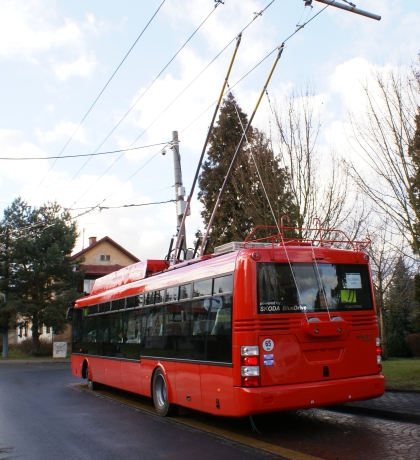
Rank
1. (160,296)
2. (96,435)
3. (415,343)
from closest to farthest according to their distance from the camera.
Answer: (96,435) → (160,296) → (415,343)

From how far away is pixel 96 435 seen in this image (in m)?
9.17

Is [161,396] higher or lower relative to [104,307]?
lower

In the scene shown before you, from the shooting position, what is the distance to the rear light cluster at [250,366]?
26.2 ft

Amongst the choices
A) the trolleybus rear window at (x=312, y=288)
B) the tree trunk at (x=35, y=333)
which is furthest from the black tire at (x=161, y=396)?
the tree trunk at (x=35, y=333)

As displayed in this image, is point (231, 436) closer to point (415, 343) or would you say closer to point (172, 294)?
point (172, 294)

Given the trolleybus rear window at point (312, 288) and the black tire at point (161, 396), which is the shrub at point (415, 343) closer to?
the black tire at point (161, 396)

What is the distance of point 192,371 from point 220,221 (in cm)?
2405

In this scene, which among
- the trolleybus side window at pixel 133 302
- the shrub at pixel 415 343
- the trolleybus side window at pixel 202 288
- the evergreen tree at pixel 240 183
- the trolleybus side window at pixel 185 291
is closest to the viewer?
the trolleybus side window at pixel 202 288

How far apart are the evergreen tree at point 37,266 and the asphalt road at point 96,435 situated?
24.7m

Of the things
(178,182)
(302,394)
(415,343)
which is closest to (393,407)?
(302,394)

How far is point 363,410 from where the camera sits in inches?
406

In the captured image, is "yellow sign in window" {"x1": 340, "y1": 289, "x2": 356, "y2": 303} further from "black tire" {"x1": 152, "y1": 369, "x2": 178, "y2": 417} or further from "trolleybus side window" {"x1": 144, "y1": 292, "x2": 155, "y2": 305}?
"trolleybus side window" {"x1": 144, "y1": 292, "x2": 155, "y2": 305}

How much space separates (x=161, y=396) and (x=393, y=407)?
4198mm

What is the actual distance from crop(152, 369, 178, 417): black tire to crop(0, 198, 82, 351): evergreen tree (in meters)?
27.8
